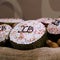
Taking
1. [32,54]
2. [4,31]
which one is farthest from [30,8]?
[32,54]

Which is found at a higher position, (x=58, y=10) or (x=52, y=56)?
(x=58, y=10)

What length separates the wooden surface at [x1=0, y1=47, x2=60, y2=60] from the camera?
61cm

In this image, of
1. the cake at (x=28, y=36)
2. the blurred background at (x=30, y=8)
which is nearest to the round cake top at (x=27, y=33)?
the cake at (x=28, y=36)

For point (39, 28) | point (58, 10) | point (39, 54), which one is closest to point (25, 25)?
point (39, 28)

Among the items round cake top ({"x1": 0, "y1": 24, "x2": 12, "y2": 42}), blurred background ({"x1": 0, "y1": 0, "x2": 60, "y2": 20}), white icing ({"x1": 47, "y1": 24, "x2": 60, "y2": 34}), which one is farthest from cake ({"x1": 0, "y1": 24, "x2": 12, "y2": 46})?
blurred background ({"x1": 0, "y1": 0, "x2": 60, "y2": 20})

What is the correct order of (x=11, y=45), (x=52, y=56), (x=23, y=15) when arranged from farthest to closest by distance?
(x=23, y=15)
(x=11, y=45)
(x=52, y=56)

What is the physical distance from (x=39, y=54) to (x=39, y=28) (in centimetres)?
14

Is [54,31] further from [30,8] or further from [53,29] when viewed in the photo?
[30,8]

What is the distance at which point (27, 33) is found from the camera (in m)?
0.71

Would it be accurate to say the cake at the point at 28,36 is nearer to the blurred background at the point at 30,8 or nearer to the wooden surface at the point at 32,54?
the wooden surface at the point at 32,54

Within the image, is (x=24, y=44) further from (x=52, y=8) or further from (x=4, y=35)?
(x=52, y=8)

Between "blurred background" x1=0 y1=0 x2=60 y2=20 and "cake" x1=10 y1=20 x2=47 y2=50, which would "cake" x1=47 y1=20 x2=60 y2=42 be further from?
"blurred background" x1=0 y1=0 x2=60 y2=20

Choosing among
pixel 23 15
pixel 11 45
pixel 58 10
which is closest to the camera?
pixel 11 45

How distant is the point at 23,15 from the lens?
1869mm
